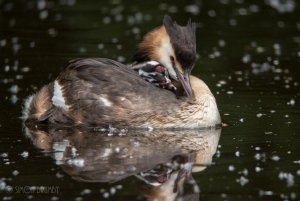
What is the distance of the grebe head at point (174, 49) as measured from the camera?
10250 millimetres

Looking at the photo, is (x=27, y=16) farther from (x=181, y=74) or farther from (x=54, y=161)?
(x=54, y=161)

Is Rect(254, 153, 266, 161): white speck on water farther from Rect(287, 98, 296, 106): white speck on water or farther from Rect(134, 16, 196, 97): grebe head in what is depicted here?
Rect(287, 98, 296, 106): white speck on water

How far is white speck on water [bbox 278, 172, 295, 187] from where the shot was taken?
8.03 metres

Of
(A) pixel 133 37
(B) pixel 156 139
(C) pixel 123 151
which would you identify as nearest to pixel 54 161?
(C) pixel 123 151

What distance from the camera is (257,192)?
7758 millimetres

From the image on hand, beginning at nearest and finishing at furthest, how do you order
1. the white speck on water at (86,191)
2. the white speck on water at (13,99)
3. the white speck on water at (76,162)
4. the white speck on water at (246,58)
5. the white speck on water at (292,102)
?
the white speck on water at (86,191), the white speck on water at (76,162), the white speck on water at (292,102), the white speck on water at (13,99), the white speck on water at (246,58)

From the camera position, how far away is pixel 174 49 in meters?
10.4

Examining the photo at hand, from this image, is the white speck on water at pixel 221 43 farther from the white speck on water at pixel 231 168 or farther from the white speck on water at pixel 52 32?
the white speck on water at pixel 231 168

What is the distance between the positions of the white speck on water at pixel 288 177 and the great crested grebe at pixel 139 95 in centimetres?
231

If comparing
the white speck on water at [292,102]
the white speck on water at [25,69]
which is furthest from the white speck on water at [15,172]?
the white speck on water at [25,69]

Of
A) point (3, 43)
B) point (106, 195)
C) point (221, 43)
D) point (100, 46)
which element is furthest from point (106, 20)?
point (106, 195)

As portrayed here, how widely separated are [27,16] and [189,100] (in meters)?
8.34

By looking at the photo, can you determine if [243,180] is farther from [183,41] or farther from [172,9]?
→ [172,9]

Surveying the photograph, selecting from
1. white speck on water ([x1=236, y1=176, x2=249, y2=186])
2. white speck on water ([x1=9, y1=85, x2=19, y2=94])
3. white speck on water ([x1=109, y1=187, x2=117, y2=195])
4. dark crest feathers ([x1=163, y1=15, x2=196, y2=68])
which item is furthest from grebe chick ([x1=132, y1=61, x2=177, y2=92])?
white speck on water ([x1=109, y1=187, x2=117, y2=195])
